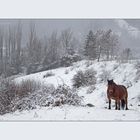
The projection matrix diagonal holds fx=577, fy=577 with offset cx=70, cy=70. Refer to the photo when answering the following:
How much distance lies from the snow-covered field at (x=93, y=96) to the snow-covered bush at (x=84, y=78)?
75 mm

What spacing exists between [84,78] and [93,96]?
41 cm

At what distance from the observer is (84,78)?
466 inches

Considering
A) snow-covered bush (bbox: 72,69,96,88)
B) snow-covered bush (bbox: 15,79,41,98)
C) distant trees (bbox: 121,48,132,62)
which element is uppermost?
distant trees (bbox: 121,48,132,62)

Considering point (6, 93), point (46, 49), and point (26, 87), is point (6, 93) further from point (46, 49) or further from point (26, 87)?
point (46, 49)

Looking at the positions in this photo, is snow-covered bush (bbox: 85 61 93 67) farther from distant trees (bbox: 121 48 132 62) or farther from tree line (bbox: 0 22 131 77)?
distant trees (bbox: 121 48 132 62)

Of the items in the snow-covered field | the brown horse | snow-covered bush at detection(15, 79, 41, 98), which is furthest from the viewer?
snow-covered bush at detection(15, 79, 41, 98)

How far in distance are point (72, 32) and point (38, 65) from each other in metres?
0.98

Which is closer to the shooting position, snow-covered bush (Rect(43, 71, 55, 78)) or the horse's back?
the horse's back

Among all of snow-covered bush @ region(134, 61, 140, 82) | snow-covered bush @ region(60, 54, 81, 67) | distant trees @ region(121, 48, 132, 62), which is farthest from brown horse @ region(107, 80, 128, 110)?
snow-covered bush @ region(60, 54, 81, 67)

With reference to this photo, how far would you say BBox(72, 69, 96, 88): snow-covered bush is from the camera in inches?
465

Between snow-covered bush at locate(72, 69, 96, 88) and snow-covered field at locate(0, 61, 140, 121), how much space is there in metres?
0.07

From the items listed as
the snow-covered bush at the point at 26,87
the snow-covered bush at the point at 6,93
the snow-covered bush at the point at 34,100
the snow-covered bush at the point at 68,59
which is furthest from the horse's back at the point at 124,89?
the snow-covered bush at the point at 6,93

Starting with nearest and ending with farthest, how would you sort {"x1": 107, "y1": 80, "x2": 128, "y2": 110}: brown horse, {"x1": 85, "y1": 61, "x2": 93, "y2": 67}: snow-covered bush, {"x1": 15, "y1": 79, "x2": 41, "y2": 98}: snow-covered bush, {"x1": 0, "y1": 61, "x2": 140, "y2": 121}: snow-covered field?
{"x1": 0, "y1": 61, "x2": 140, "y2": 121}: snow-covered field
{"x1": 107, "y1": 80, "x2": 128, "y2": 110}: brown horse
{"x1": 85, "y1": 61, "x2": 93, "y2": 67}: snow-covered bush
{"x1": 15, "y1": 79, "x2": 41, "y2": 98}: snow-covered bush

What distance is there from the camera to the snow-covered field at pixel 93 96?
11469mm
